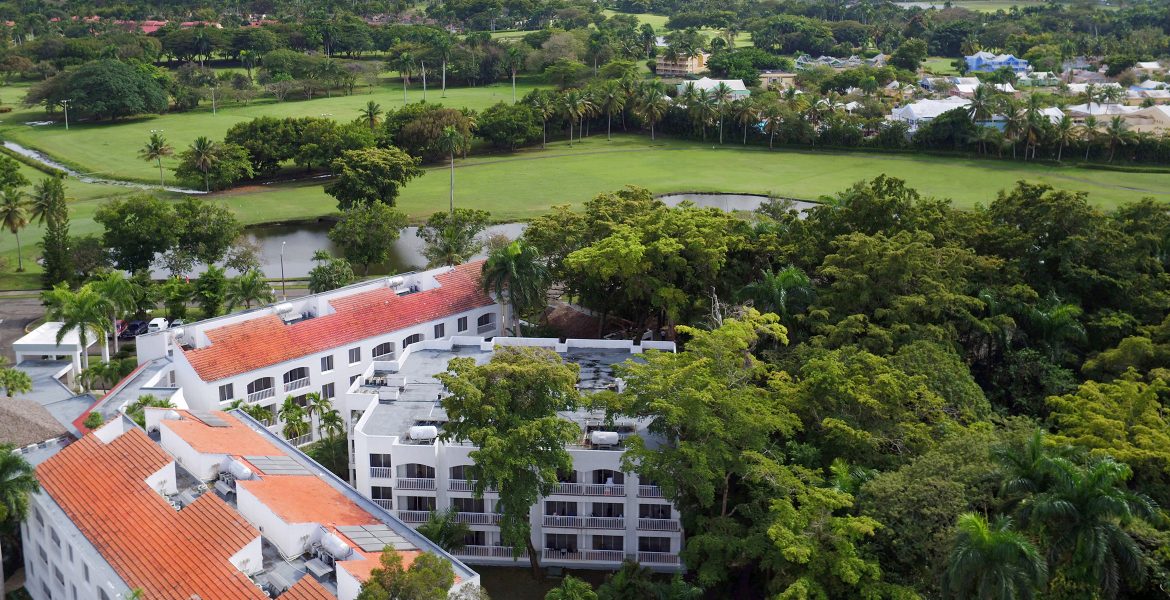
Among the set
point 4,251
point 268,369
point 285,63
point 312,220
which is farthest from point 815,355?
point 285,63

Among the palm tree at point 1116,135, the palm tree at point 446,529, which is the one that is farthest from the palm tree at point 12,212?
the palm tree at point 1116,135

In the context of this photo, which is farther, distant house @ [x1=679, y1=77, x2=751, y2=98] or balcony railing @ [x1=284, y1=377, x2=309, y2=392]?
distant house @ [x1=679, y1=77, x2=751, y2=98]

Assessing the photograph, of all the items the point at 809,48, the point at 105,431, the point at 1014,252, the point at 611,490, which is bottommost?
the point at 611,490

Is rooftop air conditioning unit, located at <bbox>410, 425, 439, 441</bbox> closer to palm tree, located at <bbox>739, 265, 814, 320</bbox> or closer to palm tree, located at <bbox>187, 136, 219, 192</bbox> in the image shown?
palm tree, located at <bbox>739, 265, 814, 320</bbox>

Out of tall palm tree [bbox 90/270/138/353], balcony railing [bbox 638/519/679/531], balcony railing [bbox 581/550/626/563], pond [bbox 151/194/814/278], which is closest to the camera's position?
balcony railing [bbox 638/519/679/531]

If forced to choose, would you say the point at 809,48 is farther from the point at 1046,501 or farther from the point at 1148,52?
the point at 1046,501

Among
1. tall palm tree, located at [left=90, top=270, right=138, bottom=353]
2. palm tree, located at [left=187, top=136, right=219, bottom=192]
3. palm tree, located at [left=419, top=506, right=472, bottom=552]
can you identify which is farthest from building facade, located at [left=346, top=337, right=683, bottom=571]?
palm tree, located at [left=187, top=136, right=219, bottom=192]

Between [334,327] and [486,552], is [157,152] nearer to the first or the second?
[334,327]
